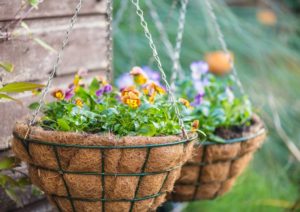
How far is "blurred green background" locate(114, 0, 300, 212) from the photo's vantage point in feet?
10.1

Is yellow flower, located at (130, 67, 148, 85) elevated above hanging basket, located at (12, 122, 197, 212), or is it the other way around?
yellow flower, located at (130, 67, 148, 85)

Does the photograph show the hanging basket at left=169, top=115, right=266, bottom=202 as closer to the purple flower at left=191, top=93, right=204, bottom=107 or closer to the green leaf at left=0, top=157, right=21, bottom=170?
the purple flower at left=191, top=93, right=204, bottom=107

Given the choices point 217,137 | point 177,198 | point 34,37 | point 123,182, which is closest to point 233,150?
point 217,137

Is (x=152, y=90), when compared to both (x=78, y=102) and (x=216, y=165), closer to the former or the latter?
(x=78, y=102)

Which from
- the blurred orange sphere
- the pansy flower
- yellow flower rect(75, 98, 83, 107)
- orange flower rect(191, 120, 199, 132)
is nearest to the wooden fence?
yellow flower rect(75, 98, 83, 107)

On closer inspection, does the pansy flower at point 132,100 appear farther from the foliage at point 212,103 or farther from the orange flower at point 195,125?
the foliage at point 212,103

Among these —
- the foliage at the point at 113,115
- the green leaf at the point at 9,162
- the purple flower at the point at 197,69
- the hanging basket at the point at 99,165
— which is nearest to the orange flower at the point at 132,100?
the foliage at the point at 113,115

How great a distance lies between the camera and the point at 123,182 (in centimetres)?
129

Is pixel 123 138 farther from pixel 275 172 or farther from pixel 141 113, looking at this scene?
pixel 275 172

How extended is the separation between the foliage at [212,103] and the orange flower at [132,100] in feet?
1.06

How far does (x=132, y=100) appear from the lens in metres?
1.33

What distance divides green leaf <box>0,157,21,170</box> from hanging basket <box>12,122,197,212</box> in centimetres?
12

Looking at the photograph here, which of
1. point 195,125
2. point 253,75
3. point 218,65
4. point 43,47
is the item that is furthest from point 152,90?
point 218,65

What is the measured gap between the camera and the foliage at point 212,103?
173 centimetres
